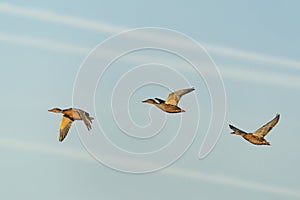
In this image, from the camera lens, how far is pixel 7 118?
58.3 inches

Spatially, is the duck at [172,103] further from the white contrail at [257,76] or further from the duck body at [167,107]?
the white contrail at [257,76]

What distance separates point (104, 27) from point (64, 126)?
350 millimetres

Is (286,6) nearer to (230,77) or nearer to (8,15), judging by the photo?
(230,77)

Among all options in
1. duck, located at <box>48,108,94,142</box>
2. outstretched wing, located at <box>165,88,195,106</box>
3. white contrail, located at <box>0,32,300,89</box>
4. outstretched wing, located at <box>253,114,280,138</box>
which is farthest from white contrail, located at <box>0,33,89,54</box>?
outstretched wing, located at <box>253,114,280,138</box>

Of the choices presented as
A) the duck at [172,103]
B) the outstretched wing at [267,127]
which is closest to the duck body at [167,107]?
the duck at [172,103]

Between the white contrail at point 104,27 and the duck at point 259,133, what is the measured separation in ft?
0.61

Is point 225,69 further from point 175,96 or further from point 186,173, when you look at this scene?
point 186,173

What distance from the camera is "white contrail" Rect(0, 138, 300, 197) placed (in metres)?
1.46

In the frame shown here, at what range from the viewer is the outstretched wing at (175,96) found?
58.6 inches

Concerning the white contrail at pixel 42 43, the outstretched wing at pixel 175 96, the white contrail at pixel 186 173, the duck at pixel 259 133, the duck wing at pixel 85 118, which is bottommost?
the white contrail at pixel 186 173

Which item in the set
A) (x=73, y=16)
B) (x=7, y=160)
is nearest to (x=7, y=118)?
(x=7, y=160)

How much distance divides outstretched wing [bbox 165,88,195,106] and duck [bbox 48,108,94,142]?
10.3 inches

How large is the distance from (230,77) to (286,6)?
0.31m

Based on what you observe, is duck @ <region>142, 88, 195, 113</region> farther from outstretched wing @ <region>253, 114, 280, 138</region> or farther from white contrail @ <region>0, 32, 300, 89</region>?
outstretched wing @ <region>253, 114, 280, 138</region>
